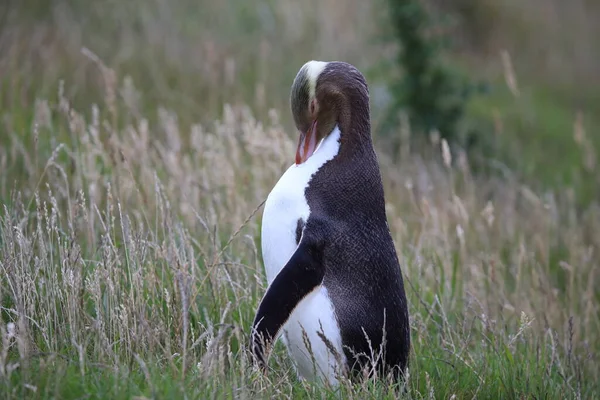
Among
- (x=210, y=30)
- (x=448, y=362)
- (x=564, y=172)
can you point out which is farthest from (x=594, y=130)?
(x=448, y=362)

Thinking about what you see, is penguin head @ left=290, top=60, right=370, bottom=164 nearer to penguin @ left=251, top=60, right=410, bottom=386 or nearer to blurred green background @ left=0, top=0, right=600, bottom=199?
penguin @ left=251, top=60, right=410, bottom=386

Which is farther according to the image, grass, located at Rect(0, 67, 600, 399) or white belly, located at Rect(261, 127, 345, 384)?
white belly, located at Rect(261, 127, 345, 384)

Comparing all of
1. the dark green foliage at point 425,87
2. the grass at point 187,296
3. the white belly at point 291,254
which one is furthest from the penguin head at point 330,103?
the dark green foliage at point 425,87

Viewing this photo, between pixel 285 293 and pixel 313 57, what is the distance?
8559mm

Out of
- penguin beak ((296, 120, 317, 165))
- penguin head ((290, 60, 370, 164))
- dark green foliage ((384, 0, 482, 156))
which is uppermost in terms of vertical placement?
penguin head ((290, 60, 370, 164))

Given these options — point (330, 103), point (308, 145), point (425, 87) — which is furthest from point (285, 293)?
point (425, 87)

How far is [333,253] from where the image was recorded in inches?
162

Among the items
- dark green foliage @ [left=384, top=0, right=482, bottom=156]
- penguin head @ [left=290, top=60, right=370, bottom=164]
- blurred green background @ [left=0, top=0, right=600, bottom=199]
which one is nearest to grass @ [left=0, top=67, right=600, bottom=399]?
penguin head @ [left=290, top=60, right=370, bottom=164]

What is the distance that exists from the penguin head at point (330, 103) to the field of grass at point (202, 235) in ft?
1.85

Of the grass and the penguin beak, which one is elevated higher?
the penguin beak

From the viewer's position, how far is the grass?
3770 millimetres

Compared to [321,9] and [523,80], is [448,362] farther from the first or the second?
[523,80]

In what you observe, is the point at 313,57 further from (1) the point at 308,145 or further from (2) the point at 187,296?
(2) the point at 187,296

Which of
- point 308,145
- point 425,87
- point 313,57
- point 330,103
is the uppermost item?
point 330,103
